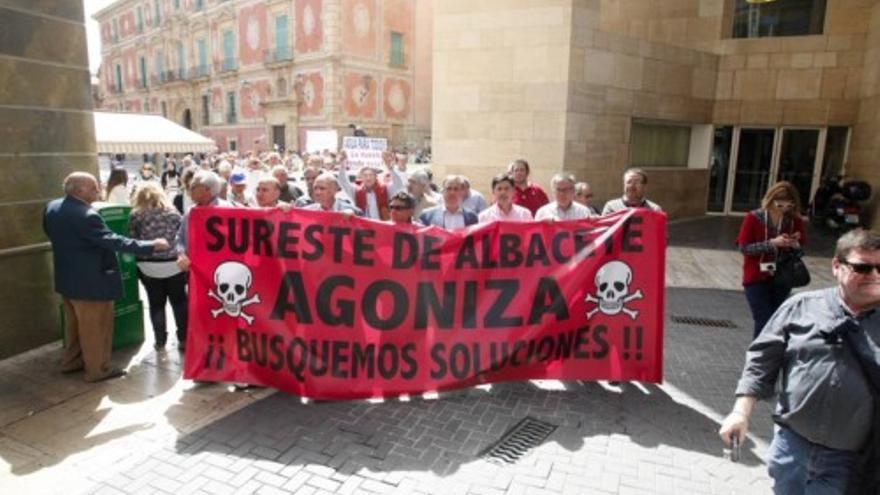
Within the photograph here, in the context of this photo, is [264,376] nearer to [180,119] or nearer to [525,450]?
[525,450]

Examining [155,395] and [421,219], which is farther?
[421,219]

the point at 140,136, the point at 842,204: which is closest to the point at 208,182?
the point at 140,136

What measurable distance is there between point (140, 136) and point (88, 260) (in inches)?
378

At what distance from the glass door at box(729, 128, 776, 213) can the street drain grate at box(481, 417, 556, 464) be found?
1400cm

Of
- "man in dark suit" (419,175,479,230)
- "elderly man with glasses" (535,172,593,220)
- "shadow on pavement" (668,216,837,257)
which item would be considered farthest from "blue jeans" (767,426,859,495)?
"shadow on pavement" (668,216,837,257)

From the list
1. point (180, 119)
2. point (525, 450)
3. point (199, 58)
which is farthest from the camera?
point (180, 119)

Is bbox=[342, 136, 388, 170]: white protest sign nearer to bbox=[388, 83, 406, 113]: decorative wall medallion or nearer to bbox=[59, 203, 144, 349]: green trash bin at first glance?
bbox=[59, 203, 144, 349]: green trash bin

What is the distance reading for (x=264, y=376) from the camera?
474 centimetres

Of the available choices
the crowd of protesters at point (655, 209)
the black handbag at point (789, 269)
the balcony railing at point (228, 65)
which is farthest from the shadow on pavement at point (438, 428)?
the balcony railing at point (228, 65)

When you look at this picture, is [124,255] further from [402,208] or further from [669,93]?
[669,93]

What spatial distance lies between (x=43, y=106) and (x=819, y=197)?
15774mm

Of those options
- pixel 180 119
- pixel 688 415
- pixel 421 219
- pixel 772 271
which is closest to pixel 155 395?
pixel 421 219

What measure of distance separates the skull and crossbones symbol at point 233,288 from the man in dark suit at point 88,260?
0.66m

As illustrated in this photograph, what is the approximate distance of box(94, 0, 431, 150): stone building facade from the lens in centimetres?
3647
